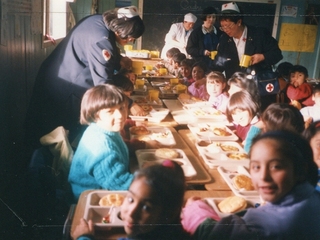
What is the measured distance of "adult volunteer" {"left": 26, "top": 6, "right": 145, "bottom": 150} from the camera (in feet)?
4.46

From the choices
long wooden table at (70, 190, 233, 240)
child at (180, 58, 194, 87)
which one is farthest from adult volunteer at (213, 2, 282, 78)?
long wooden table at (70, 190, 233, 240)

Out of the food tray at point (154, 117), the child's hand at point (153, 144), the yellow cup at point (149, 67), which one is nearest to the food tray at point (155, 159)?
the child's hand at point (153, 144)

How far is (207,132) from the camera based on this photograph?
146 cm

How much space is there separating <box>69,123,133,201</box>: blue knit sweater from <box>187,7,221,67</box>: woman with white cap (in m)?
1.05

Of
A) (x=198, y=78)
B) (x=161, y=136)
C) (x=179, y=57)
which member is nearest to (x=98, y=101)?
(x=161, y=136)

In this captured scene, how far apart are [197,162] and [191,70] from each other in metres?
1.60

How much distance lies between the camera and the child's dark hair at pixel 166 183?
0.60 metres

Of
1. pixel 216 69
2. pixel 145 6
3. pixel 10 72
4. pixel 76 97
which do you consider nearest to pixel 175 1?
pixel 145 6

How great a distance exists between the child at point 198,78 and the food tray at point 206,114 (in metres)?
0.41

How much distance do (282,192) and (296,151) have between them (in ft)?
0.30

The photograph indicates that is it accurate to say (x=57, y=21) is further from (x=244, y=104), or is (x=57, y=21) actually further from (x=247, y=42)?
(x=244, y=104)

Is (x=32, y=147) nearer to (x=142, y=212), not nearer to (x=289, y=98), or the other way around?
(x=142, y=212)

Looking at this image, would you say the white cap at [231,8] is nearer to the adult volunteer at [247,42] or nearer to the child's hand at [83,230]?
the adult volunteer at [247,42]

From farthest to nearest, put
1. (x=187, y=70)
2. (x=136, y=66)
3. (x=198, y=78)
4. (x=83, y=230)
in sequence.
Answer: (x=187, y=70) < (x=198, y=78) < (x=136, y=66) < (x=83, y=230)
